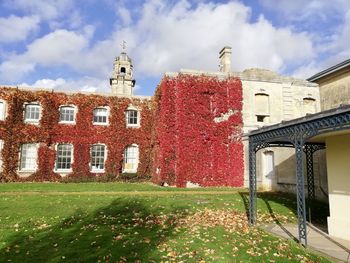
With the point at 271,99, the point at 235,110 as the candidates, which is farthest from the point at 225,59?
the point at 271,99

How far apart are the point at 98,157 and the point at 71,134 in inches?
116

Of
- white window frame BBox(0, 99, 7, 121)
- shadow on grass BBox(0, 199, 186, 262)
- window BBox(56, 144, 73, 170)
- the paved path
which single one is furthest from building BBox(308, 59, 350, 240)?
white window frame BBox(0, 99, 7, 121)

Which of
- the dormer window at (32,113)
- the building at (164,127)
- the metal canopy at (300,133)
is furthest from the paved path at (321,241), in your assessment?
the dormer window at (32,113)

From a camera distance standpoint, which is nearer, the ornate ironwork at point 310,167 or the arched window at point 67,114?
A: the ornate ironwork at point 310,167

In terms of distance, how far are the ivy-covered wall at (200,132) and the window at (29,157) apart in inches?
393

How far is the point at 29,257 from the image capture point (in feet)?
24.8

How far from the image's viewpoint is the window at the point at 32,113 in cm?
2488

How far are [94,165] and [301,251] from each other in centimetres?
2038

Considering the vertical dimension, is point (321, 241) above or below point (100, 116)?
below

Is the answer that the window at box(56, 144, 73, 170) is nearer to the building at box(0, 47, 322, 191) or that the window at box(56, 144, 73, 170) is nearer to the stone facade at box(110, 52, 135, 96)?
the building at box(0, 47, 322, 191)

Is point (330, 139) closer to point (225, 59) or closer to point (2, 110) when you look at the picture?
point (225, 59)

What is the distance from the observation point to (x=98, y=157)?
2605 cm

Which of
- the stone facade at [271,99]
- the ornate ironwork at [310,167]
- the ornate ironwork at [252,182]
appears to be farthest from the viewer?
the stone facade at [271,99]

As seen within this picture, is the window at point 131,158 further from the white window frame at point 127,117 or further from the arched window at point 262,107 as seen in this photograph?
the arched window at point 262,107
